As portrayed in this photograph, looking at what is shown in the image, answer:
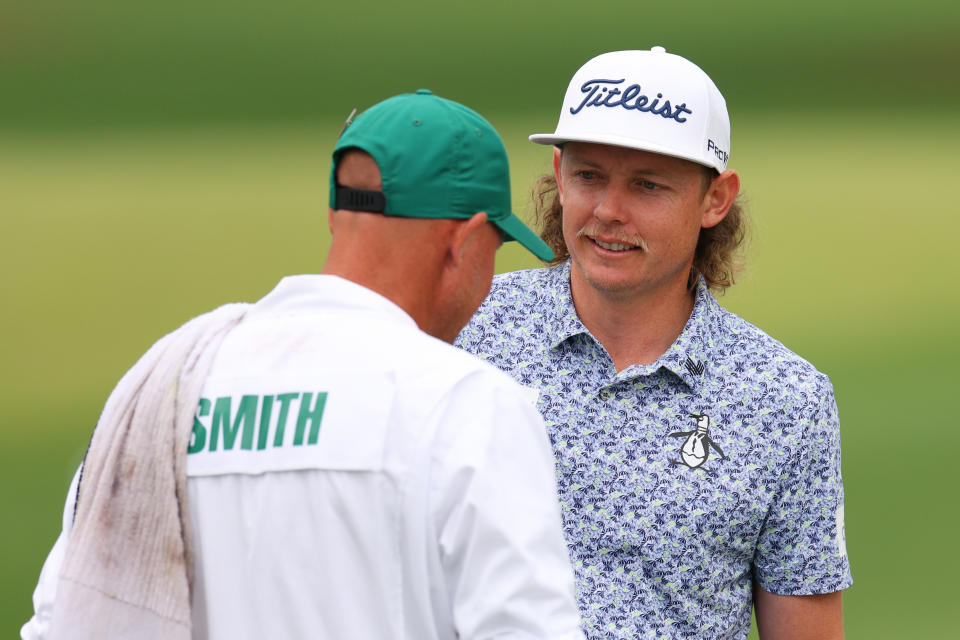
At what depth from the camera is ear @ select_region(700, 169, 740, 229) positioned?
6.13 ft

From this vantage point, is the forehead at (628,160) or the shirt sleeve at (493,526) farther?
the forehead at (628,160)

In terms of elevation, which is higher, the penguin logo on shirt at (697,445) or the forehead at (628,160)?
the forehead at (628,160)

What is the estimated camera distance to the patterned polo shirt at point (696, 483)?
67.7 inches

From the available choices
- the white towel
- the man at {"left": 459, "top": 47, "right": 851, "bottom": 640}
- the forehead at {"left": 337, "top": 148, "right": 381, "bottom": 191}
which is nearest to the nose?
the man at {"left": 459, "top": 47, "right": 851, "bottom": 640}

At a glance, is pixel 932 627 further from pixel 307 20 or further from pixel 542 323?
pixel 307 20

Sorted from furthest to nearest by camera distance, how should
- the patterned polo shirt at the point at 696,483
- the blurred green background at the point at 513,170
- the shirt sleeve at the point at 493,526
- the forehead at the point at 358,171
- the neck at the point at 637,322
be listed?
the blurred green background at the point at 513,170, the neck at the point at 637,322, the patterned polo shirt at the point at 696,483, the forehead at the point at 358,171, the shirt sleeve at the point at 493,526

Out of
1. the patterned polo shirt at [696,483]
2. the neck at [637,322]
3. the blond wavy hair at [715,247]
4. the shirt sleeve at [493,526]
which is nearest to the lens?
the shirt sleeve at [493,526]

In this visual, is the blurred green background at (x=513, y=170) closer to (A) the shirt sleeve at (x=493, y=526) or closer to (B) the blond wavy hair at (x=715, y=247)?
(B) the blond wavy hair at (x=715, y=247)

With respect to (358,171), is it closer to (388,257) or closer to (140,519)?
(388,257)

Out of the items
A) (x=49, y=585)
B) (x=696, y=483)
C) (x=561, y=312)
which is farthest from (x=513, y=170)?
(x=49, y=585)

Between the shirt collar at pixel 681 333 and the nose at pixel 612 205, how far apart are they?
0.18 m

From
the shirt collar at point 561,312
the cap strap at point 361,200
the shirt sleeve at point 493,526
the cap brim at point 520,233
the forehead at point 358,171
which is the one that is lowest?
the shirt sleeve at point 493,526

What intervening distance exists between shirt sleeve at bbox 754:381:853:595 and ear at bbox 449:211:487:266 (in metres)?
0.78

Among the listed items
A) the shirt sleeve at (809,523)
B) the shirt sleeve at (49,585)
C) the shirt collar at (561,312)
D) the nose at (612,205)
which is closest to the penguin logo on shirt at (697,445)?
the shirt sleeve at (809,523)
